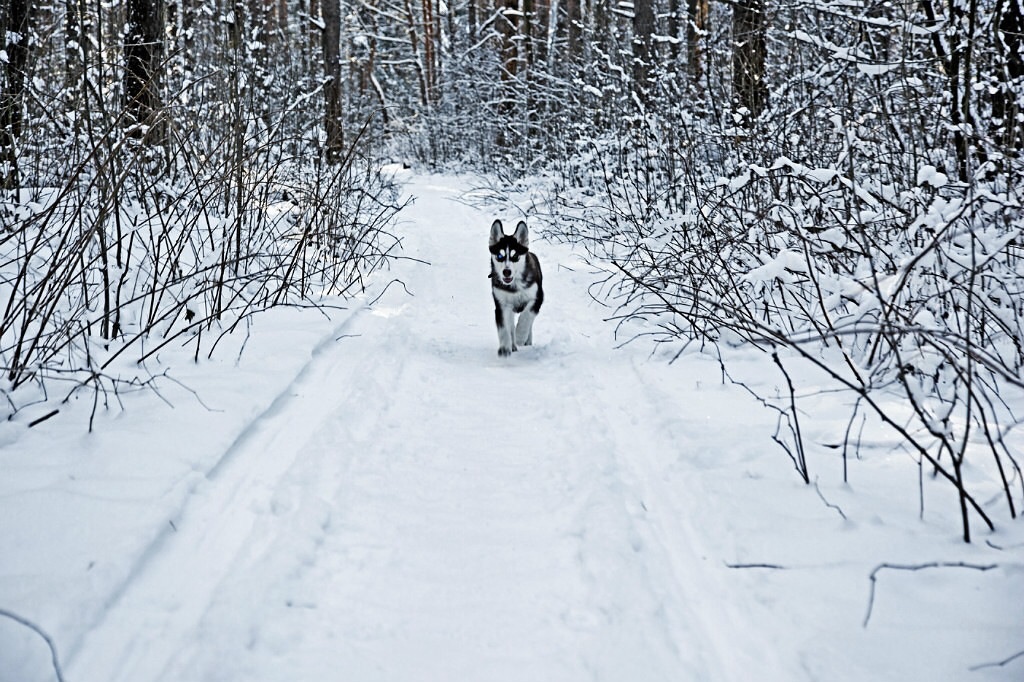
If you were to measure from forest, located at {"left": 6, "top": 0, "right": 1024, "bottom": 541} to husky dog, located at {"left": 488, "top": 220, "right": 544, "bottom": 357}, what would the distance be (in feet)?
2.92

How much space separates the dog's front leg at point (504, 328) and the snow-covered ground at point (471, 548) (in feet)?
4.57

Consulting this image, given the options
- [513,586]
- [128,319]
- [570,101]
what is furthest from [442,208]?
[513,586]

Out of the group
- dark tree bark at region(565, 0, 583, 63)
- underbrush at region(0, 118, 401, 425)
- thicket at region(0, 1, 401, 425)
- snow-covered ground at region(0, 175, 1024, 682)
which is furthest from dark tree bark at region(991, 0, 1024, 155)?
dark tree bark at region(565, 0, 583, 63)

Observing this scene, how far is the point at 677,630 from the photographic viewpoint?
89.7 inches

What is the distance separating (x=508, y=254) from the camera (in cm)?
619

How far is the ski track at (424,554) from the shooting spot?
2.16 metres

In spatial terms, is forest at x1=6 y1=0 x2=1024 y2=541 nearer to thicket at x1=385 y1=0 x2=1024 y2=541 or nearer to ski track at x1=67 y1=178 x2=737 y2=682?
thicket at x1=385 y1=0 x2=1024 y2=541

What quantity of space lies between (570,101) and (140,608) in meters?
14.0

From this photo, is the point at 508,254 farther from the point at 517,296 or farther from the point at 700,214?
the point at 700,214

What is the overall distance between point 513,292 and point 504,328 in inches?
14.0

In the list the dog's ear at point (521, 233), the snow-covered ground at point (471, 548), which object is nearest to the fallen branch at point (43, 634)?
the snow-covered ground at point (471, 548)

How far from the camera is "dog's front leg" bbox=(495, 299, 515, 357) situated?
5.88m

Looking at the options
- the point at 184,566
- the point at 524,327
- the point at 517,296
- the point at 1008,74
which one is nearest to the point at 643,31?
the point at 1008,74

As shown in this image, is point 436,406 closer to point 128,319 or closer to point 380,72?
point 128,319
